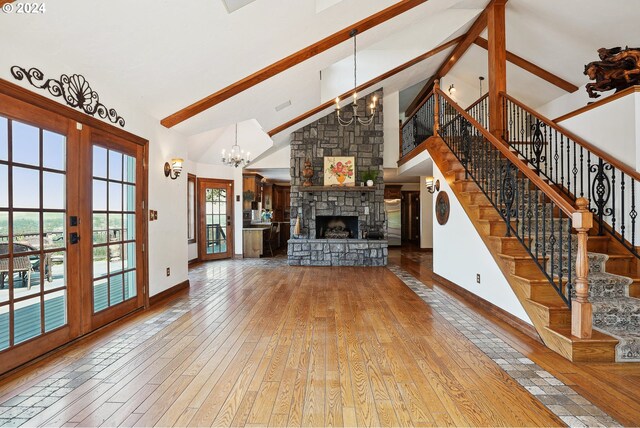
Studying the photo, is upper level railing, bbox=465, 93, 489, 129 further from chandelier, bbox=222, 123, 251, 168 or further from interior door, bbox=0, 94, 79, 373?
interior door, bbox=0, 94, 79, 373

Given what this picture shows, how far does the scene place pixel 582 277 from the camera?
261 centimetres

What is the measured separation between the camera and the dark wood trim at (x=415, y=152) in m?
6.47

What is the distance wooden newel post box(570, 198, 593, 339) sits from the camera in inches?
101

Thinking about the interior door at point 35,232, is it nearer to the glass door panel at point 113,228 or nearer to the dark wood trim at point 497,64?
the glass door panel at point 113,228

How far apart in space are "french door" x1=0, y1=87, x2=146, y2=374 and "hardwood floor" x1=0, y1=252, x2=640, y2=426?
0.89 ft

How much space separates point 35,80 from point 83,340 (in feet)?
7.45

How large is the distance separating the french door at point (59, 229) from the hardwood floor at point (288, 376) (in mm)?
271

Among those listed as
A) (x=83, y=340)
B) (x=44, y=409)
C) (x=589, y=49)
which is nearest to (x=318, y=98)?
(x=589, y=49)

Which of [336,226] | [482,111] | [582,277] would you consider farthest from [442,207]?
[336,226]

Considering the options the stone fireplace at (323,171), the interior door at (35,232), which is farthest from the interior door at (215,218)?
the interior door at (35,232)

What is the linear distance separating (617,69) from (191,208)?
7.86 meters

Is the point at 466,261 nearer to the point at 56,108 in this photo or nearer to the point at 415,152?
the point at 415,152

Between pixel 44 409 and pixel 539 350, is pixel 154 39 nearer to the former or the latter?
pixel 44 409

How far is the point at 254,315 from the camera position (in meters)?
3.79
